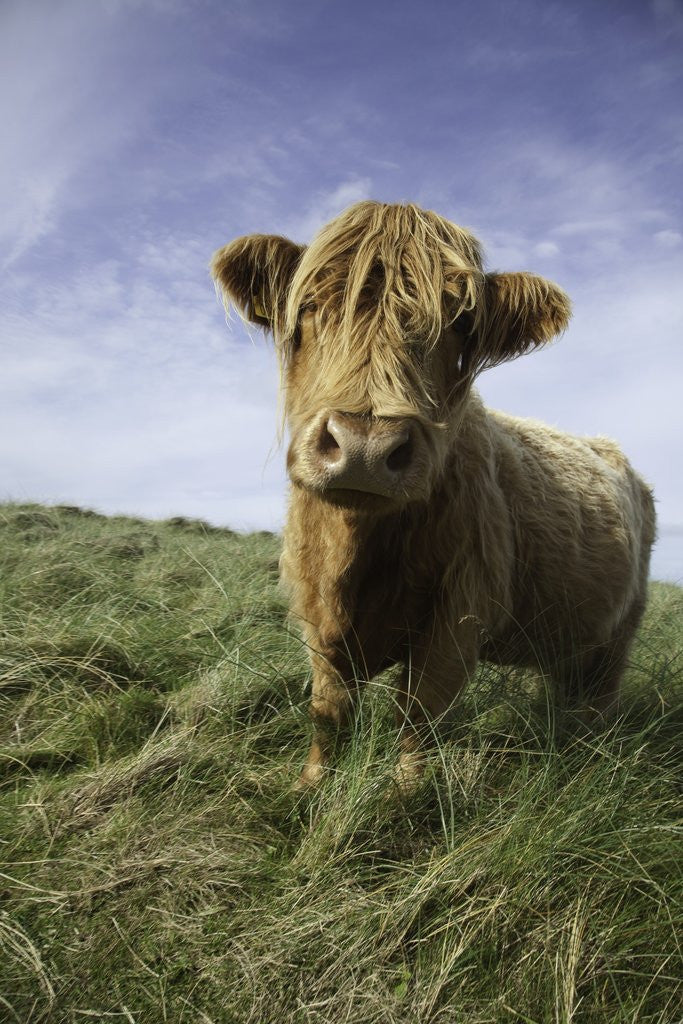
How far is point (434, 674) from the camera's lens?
2.77 metres

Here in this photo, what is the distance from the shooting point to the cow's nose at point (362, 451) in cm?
213

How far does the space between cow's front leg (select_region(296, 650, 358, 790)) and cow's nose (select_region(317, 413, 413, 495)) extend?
0.90 m

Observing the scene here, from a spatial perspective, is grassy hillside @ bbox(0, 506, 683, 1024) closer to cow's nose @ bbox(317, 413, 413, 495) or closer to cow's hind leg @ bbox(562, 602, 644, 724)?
cow's nose @ bbox(317, 413, 413, 495)

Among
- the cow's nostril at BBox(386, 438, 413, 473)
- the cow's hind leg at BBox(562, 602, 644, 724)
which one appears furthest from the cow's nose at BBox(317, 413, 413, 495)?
the cow's hind leg at BBox(562, 602, 644, 724)

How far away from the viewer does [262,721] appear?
291 cm

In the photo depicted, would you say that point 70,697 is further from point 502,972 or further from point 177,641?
point 502,972

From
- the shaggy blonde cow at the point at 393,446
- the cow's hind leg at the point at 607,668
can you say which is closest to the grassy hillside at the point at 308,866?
the shaggy blonde cow at the point at 393,446

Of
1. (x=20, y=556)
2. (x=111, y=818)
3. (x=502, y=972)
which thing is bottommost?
(x=502, y=972)

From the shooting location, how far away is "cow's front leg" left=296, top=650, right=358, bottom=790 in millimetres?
2775

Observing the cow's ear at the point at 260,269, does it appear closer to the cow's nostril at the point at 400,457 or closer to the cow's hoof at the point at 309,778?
the cow's nostril at the point at 400,457

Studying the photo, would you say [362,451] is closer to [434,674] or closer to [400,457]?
[400,457]

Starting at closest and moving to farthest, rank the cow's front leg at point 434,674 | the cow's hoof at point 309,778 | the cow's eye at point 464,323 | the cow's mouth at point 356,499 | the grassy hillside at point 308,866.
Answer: the grassy hillside at point 308,866, the cow's mouth at point 356,499, the cow's hoof at point 309,778, the cow's front leg at point 434,674, the cow's eye at point 464,323

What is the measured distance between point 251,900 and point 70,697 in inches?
57.8

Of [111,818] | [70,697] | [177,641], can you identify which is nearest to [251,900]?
[111,818]
